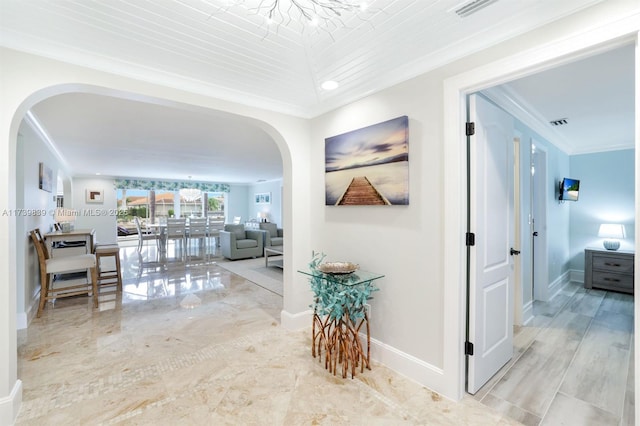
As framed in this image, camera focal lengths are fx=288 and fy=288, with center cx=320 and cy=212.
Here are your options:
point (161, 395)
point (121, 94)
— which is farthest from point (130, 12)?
point (161, 395)

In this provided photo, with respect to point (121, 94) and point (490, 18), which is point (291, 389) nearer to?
point (121, 94)

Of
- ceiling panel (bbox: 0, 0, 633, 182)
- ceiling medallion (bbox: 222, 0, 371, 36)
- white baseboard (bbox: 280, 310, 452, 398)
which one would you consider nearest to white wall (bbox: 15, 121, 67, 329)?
ceiling panel (bbox: 0, 0, 633, 182)

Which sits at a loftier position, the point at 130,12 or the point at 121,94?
the point at 130,12

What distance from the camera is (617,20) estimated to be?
1327 mm

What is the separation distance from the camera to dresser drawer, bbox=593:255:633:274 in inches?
162

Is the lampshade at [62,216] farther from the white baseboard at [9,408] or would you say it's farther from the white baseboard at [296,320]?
the white baseboard at [296,320]

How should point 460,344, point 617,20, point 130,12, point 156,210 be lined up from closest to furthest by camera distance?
1. point 617,20
2. point 130,12
3. point 460,344
4. point 156,210

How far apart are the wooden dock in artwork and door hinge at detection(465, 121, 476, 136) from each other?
28.5 inches

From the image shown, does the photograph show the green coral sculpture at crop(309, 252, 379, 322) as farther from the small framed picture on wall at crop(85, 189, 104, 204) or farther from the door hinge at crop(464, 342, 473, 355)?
the small framed picture on wall at crop(85, 189, 104, 204)

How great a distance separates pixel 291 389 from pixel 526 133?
11.9 ft

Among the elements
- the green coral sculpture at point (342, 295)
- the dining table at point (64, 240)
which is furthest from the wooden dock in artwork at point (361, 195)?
the dining table at point (64, 240)

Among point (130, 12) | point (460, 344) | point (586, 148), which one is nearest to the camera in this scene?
point (130, 12)

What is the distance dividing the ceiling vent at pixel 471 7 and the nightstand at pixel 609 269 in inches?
182

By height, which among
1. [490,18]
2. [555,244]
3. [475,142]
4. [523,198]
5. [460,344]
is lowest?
[460,344]
